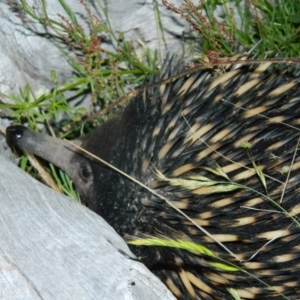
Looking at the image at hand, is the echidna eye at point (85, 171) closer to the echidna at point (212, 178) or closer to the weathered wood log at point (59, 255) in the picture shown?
the echidna at point (212, 178)

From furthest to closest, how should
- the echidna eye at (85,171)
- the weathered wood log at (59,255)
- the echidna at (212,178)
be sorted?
the echidna eye at (85,171) → the echidna at (212,178) → the weathered wood log at (59,255)

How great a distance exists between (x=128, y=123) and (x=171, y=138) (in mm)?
189

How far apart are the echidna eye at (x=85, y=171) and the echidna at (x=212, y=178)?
0.6 inches

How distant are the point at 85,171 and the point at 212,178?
51cm

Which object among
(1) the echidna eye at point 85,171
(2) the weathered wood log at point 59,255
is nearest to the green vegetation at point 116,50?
(1) the echidna eye at point 85,171

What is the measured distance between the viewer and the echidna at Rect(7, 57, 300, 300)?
2260 millimetres

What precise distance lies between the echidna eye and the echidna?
0.05 ft

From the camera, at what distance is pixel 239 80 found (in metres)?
2.46

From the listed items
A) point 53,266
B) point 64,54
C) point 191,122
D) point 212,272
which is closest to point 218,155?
point 191,122

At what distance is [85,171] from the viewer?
105 inches

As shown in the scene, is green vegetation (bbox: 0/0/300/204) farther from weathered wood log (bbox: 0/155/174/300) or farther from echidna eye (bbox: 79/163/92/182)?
weathered wood log (bbox: 0/155/174/300)

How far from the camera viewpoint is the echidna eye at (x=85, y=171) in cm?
265

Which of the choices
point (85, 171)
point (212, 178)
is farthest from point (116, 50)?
point (212, 178)

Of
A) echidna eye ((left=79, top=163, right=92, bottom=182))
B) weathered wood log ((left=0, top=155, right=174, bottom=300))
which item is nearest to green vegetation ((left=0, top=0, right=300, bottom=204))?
echidna eye ((left=79, top=163, right=92, bottom=182))
